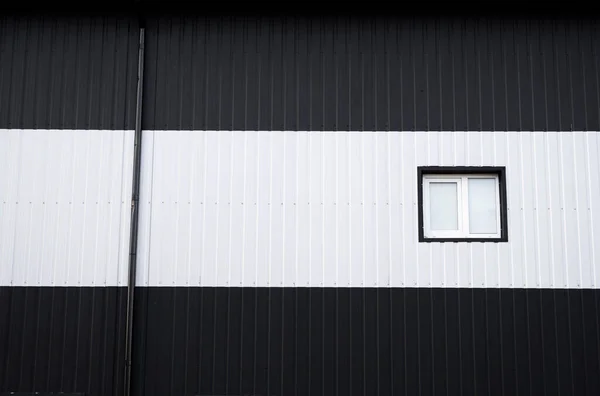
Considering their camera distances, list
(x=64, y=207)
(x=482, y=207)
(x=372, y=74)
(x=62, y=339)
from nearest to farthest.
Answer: (x=62, y=339) < (x=64, y=207) < (x=482, y=207) < (x=372, y=74)

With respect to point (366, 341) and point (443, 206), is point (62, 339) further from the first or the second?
point (443, 206)

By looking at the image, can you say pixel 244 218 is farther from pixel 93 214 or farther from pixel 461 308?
pixel 461 308

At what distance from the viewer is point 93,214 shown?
5430 millimetres

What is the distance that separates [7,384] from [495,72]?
582cm

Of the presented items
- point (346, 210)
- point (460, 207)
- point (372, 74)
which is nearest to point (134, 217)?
point (346, 210)

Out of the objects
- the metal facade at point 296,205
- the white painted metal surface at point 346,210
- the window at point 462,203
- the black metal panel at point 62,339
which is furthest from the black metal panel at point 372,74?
the black metal panel at point 62,339

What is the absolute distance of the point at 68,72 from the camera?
221 inches

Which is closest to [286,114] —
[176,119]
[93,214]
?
[176,119]

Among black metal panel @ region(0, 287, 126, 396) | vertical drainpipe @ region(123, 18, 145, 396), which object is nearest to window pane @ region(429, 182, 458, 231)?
vertical drainpipe @ region(123, 18, 145, 396)

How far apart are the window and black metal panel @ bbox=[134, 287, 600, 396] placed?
598 millimetres

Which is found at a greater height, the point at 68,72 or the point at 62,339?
the point at 68,72

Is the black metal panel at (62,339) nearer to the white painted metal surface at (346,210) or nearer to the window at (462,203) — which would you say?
the white painted metal surface at (346,210)

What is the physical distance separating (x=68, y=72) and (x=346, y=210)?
323 centimetres

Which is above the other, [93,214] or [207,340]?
[93,214]
